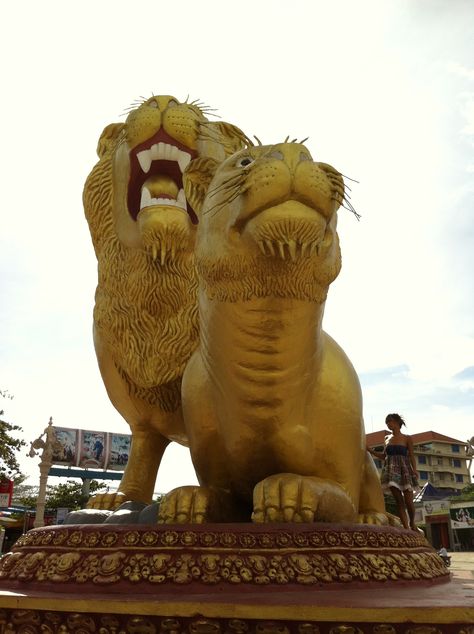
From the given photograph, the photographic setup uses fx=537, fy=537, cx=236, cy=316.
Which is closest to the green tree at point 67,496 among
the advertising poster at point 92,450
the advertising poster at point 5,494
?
the advertising poster at point 92,450

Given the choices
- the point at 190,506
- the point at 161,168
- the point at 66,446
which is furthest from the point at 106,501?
the point at 66,446

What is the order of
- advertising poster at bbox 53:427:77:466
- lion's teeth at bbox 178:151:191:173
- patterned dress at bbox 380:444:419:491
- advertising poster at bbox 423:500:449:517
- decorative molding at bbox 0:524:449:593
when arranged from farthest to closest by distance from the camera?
1. advertising poster at bbox 53:427:77:466
2. advertising poster at bbox 423:500:449:517
3. patterned dress at bbox 380:444:419:491
4. lion's teeth at bbox 178:151:191:173
5. decorative molding at bbox 0:524:449:593

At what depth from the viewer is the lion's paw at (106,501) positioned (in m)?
1.90

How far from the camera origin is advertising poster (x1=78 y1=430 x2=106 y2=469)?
27.8 meters

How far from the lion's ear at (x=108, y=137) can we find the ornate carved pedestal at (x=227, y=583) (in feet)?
5.52

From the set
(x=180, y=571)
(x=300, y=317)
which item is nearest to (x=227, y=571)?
(x=180, y=571)

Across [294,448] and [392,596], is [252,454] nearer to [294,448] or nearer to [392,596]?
[294,448]

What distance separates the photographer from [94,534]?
1.11 metres

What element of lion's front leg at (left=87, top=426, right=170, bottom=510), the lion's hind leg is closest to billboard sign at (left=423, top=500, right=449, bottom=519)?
lion's front leg at (left=87, top=426, right=170, bottom=510)

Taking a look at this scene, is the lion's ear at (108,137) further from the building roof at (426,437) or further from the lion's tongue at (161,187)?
the building roof at (426,437)

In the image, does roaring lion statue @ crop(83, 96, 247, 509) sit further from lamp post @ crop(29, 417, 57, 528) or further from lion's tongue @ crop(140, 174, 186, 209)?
lamp post @ crop(29, 417, 57, 528)

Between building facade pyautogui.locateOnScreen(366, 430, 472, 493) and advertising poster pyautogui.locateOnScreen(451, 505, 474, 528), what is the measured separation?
18487mm

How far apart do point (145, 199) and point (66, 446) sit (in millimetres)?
27552

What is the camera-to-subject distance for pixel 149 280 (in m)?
2.06
